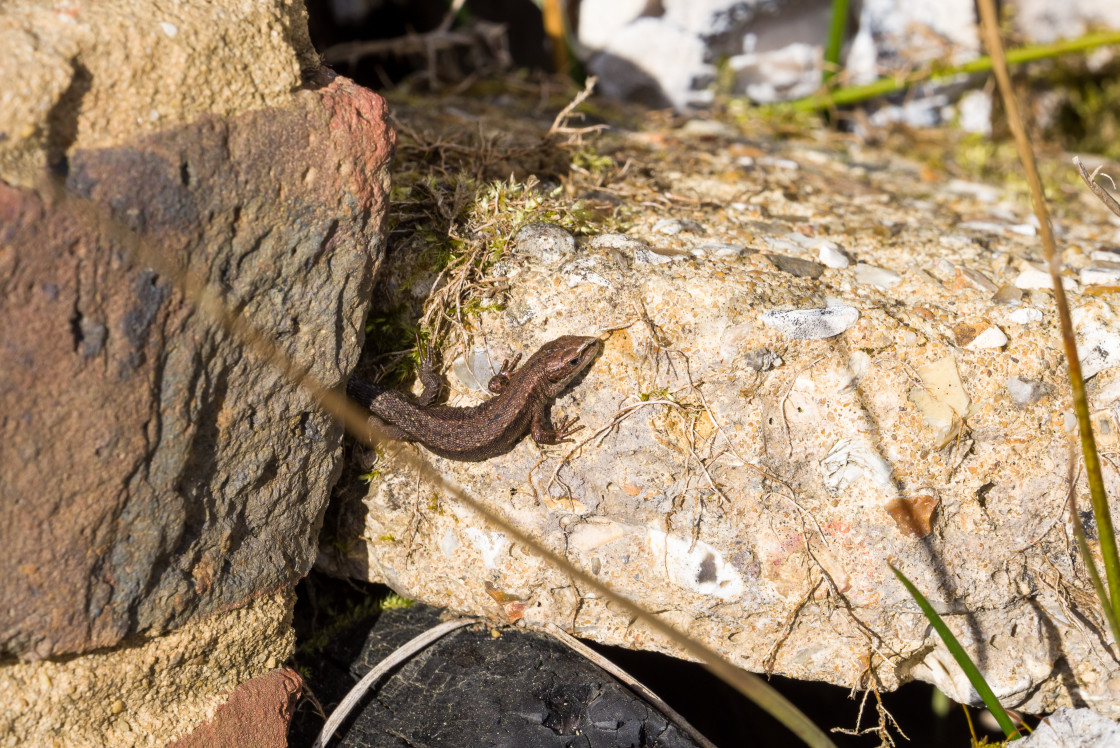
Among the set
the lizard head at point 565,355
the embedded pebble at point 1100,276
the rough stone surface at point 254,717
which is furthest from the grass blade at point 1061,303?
the rough stone surface at point 254,717

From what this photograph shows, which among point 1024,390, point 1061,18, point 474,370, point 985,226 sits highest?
point 1061,18

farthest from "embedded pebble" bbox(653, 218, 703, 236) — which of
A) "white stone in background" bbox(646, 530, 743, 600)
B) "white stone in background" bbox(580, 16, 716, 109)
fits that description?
"white stone in background" bbox(580, 16, 716, 109)

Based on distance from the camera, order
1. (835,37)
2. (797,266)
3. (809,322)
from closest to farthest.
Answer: (809,322)
(797,266)
(835,37)

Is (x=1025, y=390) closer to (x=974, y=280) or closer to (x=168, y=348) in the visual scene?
(x=974, y=280)

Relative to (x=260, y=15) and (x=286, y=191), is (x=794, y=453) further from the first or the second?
(x=260, y=15)

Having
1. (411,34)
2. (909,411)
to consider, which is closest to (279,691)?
(909,411)

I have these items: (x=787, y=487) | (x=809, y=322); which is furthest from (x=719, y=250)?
(x=787, y=487)

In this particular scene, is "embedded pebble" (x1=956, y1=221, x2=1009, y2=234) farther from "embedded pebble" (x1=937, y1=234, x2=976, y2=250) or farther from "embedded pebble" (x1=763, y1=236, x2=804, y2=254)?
"embedded pebble" (x1=763, y1=236, x2=804, y2=254)
